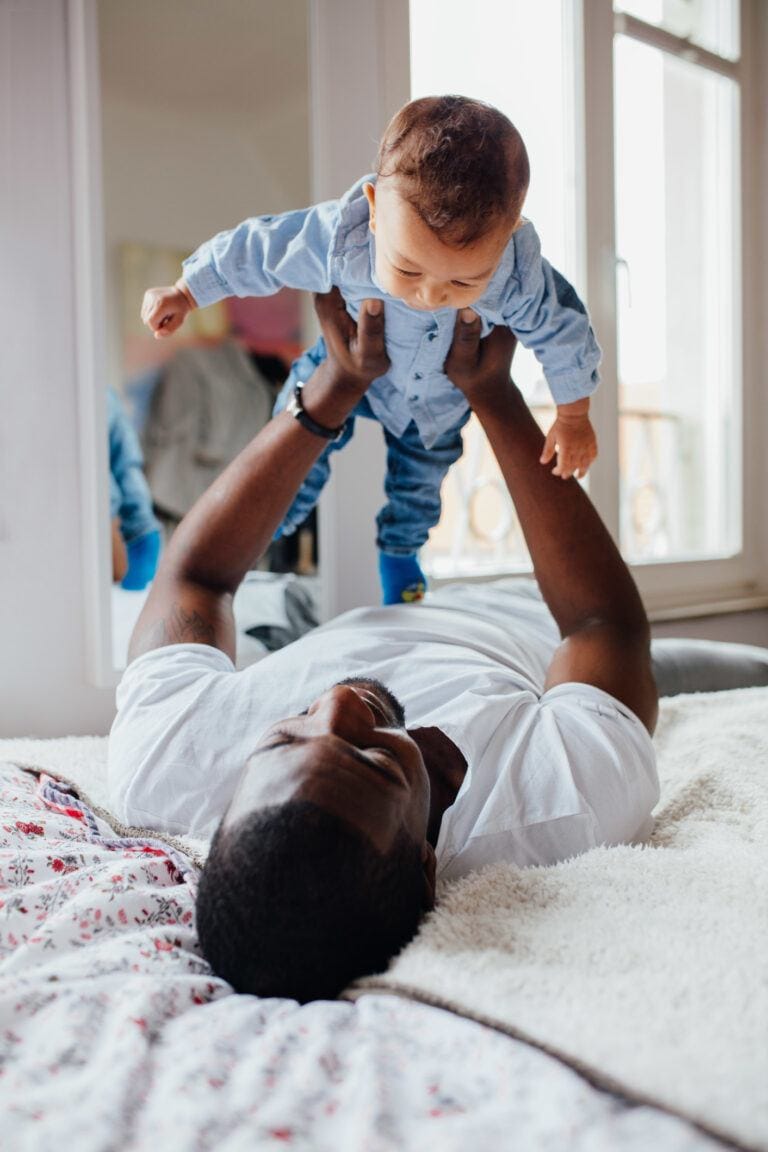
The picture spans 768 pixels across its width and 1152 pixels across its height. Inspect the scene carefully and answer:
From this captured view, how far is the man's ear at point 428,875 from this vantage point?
0.81 m

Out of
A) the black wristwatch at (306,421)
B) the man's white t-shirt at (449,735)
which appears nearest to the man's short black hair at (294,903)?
the man's white t-shirt at (449,735)

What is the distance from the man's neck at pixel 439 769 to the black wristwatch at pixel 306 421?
62 cm

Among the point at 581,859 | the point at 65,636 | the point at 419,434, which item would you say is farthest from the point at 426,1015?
the point at 65,636

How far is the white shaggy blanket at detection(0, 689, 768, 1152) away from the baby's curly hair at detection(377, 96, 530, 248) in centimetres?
67

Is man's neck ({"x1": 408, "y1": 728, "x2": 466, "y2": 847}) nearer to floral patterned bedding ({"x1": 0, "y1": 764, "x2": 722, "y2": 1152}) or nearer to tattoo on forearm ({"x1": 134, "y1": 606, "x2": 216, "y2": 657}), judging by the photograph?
floral patterned bedding ({"x1": 0, "y1": 764, "x2": 722, "y2": 1152})

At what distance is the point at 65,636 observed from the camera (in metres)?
1.82

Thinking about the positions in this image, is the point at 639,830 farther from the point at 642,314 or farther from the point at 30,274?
the point at 642,314

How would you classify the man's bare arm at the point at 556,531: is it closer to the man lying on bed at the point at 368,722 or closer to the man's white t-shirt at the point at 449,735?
the man lying on bed at the point at 368,722

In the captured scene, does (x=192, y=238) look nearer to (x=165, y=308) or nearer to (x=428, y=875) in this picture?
(x=165, y=308)


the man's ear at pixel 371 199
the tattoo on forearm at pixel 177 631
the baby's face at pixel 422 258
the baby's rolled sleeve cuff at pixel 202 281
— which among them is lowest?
the tattoo on forearm at pixel 177 631

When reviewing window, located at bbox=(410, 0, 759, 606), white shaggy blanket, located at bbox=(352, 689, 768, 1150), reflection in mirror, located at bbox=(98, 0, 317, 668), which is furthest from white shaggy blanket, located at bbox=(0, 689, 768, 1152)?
window, located at bbox=(410, 0, 759, 606)

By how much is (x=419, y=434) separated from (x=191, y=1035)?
1.16 m

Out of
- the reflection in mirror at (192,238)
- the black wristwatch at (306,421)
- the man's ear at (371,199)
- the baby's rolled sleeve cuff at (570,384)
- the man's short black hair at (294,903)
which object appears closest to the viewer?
the man's short black hair at (294,903)

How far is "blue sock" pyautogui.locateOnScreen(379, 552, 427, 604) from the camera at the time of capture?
6.01ft
